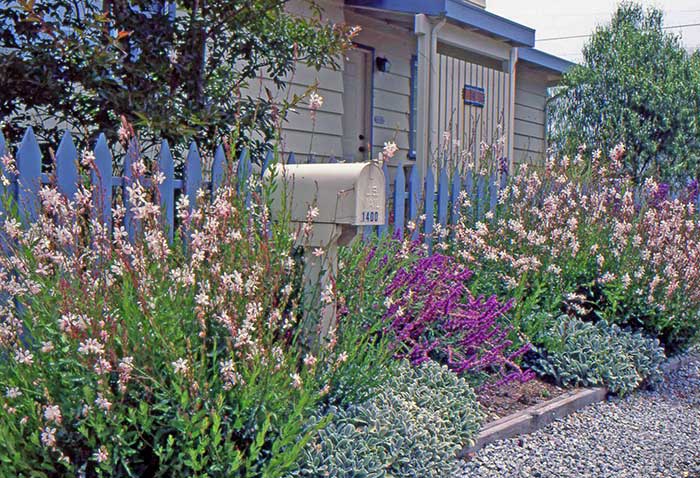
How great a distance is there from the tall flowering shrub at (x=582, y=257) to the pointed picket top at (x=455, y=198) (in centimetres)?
8

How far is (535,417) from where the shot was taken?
465 centimetres

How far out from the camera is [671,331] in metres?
6.10

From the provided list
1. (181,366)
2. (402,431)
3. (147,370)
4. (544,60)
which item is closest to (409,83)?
(544,60)

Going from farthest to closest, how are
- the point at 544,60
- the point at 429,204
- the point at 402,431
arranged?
the point at 544,60, the point at 429,204, the point at 402,431

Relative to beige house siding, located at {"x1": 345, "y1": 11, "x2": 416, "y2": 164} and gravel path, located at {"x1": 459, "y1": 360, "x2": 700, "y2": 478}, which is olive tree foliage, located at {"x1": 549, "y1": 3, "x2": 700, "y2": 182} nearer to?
beige house siding, located at {"x1": 345, "y1": 11, "x2": 416, "y2": 164}

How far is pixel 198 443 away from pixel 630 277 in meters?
4.03

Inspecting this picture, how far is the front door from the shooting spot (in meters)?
10.0

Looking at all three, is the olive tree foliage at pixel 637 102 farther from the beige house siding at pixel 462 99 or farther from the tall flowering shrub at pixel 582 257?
the tall flowering shrub at pixel 582 257

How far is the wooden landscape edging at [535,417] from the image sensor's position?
4258 mm

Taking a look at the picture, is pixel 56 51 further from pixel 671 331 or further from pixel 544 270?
pixel 671 331

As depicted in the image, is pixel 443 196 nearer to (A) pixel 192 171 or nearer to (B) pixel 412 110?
(A) pixel 192 171

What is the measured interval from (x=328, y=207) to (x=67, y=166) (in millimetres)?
1332

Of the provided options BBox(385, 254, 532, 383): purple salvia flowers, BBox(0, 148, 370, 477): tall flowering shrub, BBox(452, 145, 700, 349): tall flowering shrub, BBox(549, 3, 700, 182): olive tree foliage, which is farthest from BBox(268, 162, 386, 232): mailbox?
BBox(549, 3, 700, 182): olive tree foliage

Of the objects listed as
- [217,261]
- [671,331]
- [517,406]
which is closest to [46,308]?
[217,261]
